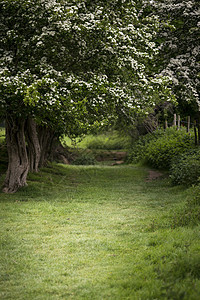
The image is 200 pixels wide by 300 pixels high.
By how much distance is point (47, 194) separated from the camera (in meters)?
13.8

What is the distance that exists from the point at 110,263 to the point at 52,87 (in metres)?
6.49

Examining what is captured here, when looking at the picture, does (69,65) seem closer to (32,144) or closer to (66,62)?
(66,62)

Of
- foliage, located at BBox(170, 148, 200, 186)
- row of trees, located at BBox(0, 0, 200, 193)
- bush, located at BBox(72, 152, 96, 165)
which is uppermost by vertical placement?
row of trees, located at BBox(0, 0, 200, 193)

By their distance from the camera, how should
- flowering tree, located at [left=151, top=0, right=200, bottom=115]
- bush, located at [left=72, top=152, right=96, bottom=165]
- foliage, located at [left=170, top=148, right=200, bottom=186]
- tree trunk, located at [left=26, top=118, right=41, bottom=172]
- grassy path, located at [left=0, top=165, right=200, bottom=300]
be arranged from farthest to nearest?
bush, located at [left=72, top=152, right=96, bottom=165], tree trunk, located at [left=26, top=118, right=41, bottom=172], flowering tree, located at [left=151, top=0, right=200, bottom=115], foliage, located at [left=170, top=148, right=200, bottom=186], grassy path, located at [left=0, top=165, right=200, bottom=300]

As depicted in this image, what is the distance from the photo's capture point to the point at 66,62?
14.4 metres

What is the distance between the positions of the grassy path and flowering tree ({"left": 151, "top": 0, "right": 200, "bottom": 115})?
5.25m

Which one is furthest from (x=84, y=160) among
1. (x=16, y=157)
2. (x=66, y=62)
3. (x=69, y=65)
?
(x=66, y=62)

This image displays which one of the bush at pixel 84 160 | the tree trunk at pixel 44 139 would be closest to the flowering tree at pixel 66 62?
the tree trunk at pixel 44 139

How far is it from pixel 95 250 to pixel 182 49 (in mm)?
12934

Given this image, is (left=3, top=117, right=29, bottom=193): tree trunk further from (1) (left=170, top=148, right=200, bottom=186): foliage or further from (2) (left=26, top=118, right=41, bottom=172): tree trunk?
(1) (left=170, top=148, right=200, bottom=186): foliage

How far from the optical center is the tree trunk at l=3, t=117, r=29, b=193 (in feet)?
46.4

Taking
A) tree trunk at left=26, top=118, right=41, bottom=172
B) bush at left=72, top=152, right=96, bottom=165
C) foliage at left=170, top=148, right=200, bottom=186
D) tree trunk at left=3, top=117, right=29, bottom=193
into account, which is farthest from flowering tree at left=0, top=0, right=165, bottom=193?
bush at left=72, top=152, right=96, bottom=165

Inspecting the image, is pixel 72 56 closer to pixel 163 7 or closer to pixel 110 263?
pixel 163 7

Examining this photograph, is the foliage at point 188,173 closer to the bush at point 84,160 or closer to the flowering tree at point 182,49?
the flowering tree at point 182,49
